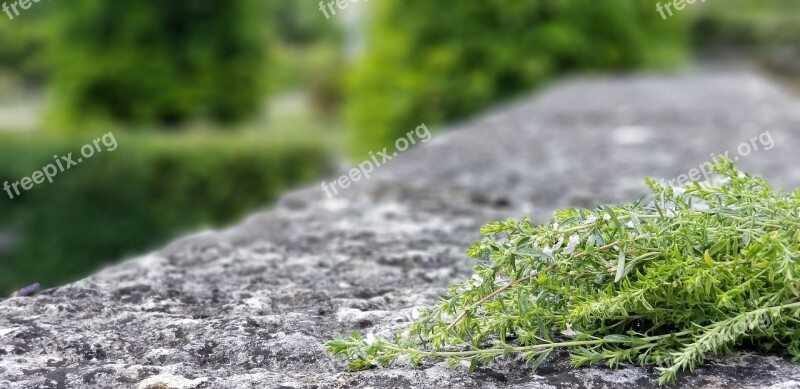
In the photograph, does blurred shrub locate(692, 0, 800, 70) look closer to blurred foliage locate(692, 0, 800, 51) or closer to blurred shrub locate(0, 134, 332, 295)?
blurred foliage locate(692, 0, 800, 51)

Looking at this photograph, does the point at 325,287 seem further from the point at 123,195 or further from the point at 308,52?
the point at 308,52

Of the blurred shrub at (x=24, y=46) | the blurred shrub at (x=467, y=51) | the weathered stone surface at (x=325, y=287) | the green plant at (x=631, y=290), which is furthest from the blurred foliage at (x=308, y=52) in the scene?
the green plant at (x=631, y=290)

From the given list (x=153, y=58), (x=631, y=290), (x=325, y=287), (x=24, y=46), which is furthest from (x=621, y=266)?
(x=24, y=46)

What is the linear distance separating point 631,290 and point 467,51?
26.9ft

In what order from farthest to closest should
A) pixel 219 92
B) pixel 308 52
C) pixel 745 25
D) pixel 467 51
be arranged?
pixel 308 52 → pixel 745 25 → pixel 219 92 → pixel 467 51

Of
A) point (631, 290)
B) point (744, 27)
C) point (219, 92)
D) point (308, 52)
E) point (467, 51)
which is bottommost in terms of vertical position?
point (631, 290)

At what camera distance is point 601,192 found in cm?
305

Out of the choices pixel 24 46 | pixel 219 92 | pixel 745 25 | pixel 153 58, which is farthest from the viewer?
pixel 24 46

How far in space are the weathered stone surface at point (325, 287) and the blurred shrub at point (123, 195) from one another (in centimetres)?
414

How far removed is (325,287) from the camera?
1.85 meters

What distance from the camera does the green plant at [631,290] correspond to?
122 cm

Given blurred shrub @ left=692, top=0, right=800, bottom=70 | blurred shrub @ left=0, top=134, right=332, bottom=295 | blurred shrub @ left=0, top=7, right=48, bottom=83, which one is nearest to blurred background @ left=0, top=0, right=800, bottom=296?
blurred shrub @ left=0, top=134, right=332, bottom=295

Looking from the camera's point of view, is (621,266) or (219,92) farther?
(219,92)

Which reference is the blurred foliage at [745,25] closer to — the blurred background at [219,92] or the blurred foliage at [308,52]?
the blurred background at [219,92]
